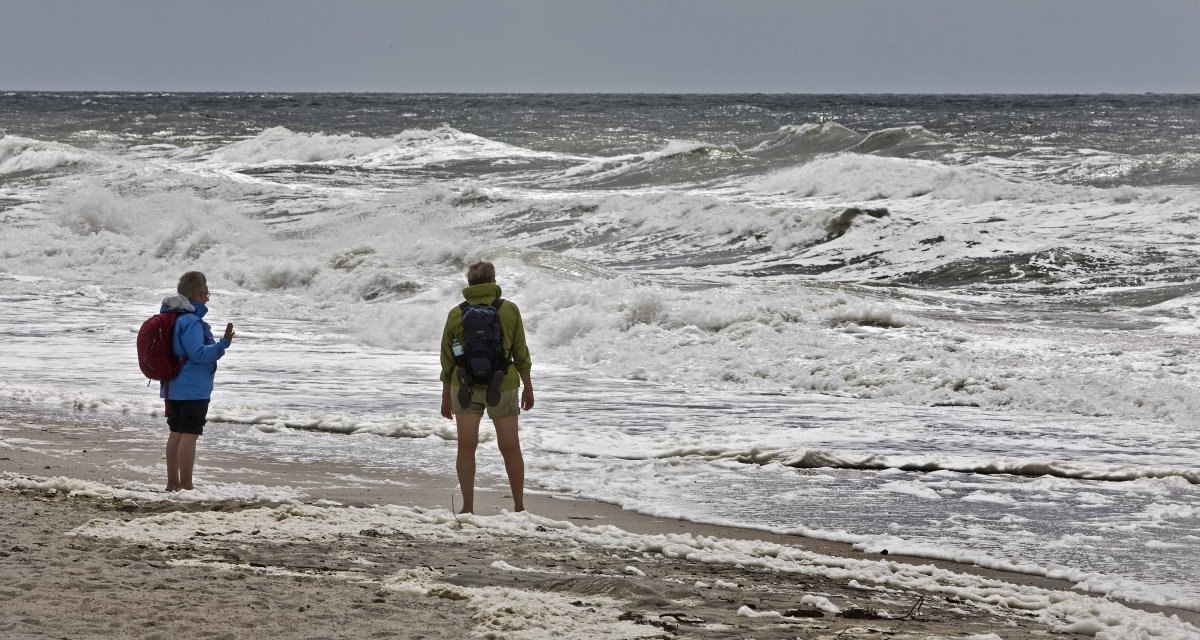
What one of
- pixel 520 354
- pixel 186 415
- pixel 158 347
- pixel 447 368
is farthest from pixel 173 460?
pixel 520 354

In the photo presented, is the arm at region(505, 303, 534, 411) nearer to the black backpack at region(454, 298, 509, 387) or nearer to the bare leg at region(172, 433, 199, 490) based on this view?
the black backpack at region(454, 298, 509, 387)

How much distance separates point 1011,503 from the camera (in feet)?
23.2

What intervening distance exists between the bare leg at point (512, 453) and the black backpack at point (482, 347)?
284 mm

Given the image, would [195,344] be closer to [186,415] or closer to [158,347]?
[158,347]

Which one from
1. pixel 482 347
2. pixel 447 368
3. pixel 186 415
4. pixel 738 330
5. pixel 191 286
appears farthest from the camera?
pixel 738 330

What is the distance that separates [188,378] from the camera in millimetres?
6645

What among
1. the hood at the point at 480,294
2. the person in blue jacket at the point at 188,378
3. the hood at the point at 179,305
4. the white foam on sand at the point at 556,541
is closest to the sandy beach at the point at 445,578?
the white foam on sand at the point at 556,541

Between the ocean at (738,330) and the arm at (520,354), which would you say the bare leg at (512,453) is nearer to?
the arm at (520,354)

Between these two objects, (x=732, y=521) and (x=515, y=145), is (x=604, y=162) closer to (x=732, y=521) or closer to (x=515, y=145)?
(x=515, y=145)

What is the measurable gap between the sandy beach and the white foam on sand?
0.04ft

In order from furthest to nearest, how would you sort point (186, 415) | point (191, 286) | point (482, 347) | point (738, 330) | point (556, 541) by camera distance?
point (738, 330) → point (186, 415) → point (191, 286) → point (482, 347) → point (556, 541)

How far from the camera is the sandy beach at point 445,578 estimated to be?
13.9 ft

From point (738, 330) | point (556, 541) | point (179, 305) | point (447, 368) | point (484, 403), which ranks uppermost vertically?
point (179, 305)

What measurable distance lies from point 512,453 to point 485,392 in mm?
375
